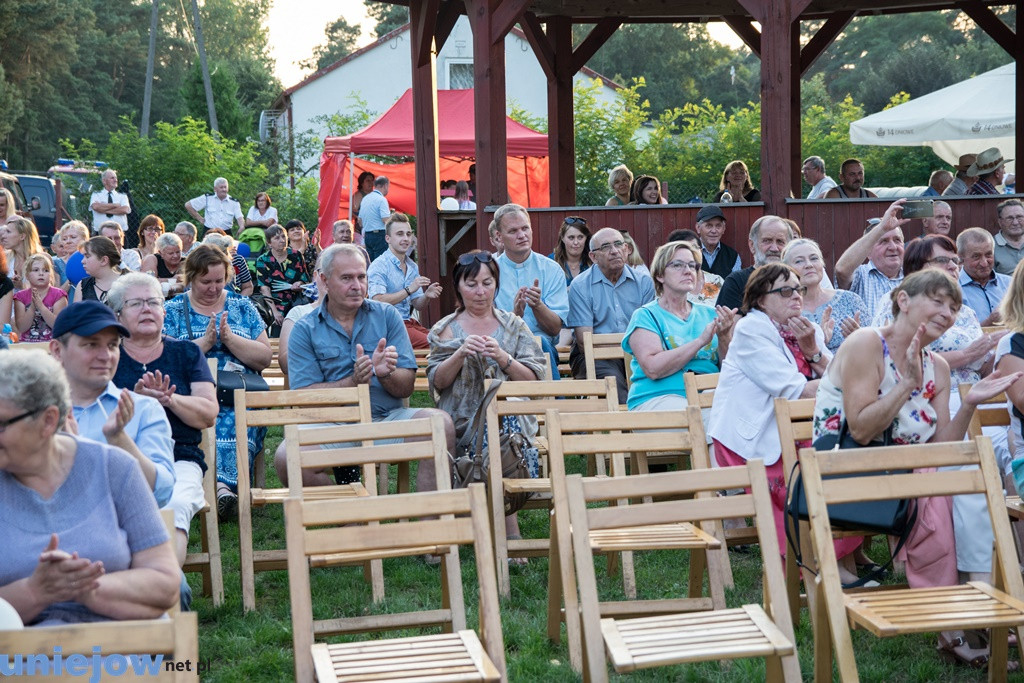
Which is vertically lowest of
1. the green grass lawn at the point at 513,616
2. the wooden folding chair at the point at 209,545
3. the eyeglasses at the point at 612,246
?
the green grass lawn at the point at 513,616

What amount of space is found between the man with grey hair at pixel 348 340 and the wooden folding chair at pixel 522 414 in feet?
1.92

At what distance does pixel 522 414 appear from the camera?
5801 millimetres

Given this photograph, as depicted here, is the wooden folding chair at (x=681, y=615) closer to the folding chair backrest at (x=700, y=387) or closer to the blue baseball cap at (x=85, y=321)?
the blue baseball cap at (x=85, y=321)

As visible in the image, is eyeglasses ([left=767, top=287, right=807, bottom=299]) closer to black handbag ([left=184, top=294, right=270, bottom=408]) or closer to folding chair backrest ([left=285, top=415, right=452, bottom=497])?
folding chair backrest ([left=285, top=415, right=452, bottom=497])

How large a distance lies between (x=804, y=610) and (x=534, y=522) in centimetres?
199

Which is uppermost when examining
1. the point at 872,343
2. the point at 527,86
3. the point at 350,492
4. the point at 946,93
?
the point at 527,86

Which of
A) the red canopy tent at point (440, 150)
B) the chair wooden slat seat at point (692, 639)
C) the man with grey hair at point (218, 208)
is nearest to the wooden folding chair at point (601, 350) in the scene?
the chair wooden slat seat at point (692, 639)

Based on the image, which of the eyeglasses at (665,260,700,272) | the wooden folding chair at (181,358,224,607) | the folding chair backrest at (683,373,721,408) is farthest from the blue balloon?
the folding chair backrest at (683,373,721,408)

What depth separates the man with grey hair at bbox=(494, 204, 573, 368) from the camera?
789 centimetres

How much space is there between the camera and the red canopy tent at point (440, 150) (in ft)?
56.4

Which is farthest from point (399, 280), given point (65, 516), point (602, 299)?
point (65, 516)

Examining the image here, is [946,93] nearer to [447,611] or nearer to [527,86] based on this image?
[447,611]

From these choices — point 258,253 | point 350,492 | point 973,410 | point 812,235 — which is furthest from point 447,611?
point 258,253

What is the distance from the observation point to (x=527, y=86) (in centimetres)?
3428
